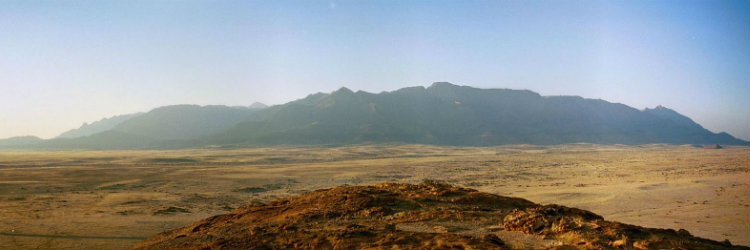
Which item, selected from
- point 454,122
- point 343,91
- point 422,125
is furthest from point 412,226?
point 343,91

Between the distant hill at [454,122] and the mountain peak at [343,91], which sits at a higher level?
the mountain peak at [343,91]

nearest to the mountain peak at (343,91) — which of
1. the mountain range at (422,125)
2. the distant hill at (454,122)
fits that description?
the distant hill at (454,122)

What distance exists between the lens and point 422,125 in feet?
502

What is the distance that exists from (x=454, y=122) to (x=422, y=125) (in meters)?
14.0

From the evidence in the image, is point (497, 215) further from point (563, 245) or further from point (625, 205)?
point (625, 205)

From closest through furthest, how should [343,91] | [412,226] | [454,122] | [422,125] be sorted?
[412,226]
[422,125]
[454,122]
[343,91]

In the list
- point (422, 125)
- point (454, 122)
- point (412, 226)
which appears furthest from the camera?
point (454, 122)

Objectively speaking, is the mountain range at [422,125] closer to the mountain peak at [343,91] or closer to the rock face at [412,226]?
the mountain peak at [343,91]

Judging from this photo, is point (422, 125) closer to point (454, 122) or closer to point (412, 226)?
point (454, 122)

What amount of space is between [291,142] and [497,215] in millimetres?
118543

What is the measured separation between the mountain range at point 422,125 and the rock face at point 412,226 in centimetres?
11338

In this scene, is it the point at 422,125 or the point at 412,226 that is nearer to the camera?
the point at 412,226

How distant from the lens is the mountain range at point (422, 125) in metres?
137

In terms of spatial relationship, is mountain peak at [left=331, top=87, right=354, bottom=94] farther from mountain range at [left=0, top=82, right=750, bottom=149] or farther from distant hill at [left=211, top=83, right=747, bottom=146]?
mountain range at [left=0, top=82, right=750, bottom=149]
